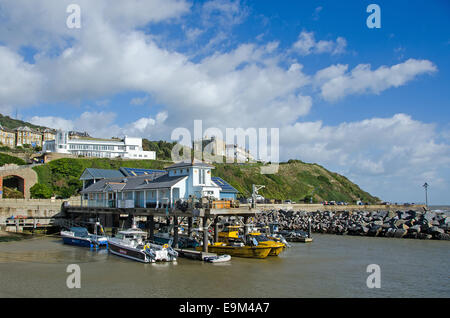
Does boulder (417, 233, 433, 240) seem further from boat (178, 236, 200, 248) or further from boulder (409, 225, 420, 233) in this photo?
boat (178, 236, 200, 248)

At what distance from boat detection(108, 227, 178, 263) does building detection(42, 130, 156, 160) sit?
3306 inches

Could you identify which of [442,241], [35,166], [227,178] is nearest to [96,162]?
[35,166]

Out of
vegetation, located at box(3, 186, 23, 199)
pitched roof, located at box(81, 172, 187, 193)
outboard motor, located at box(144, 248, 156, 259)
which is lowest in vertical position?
outboard motor, located at box(144, 248, 156, 259)

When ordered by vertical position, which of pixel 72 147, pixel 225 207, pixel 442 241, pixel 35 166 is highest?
pixel 72 147

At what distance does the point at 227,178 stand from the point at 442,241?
7293 cm

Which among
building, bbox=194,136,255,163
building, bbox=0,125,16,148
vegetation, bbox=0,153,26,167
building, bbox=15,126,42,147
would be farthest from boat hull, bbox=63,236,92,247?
building, bbox=0,125,16,148

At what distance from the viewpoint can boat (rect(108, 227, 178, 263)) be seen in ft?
101

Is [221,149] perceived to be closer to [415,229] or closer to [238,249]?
[415,229]

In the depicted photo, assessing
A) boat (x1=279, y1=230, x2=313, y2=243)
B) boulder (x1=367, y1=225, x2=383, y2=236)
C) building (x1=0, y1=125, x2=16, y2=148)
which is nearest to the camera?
boat (x1=279, y1=230, x2=313, y2=243)

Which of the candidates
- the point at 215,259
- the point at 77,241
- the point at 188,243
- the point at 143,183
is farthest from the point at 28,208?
the point at 215,259

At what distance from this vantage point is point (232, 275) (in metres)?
26.2

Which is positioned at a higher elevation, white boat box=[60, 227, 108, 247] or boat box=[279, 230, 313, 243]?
white boat box=[60, 227, 108, 247]
